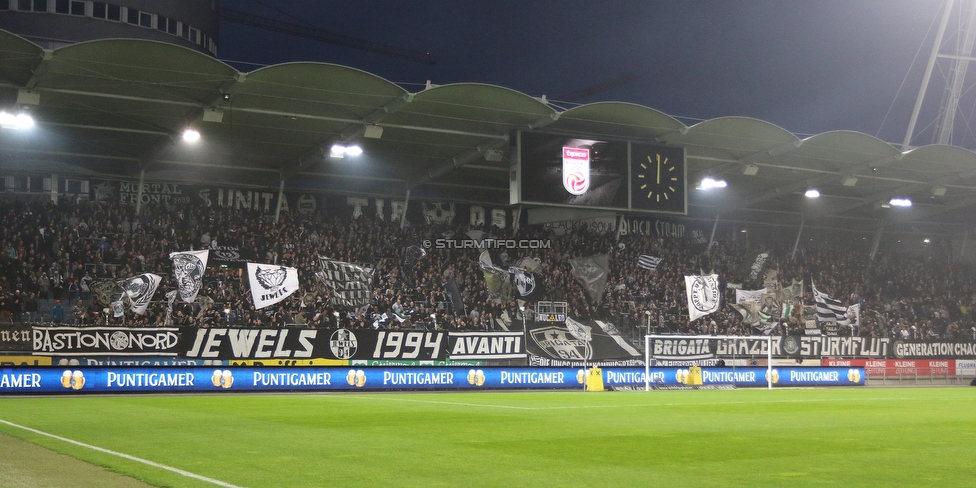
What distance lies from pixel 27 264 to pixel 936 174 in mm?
40429

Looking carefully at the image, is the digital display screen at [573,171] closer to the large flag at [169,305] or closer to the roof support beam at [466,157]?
the roof support beam at [466,157]

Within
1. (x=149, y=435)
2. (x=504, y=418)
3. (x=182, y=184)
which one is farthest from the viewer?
(x=182, y=184)

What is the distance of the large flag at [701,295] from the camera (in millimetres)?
40719

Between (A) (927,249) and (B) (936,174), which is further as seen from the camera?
(A) (927,249)

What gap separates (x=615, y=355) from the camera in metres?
36.3

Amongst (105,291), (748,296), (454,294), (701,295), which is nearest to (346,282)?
(454,294)

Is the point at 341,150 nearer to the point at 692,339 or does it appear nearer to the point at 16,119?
the point at 16,119

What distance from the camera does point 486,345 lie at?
34281mm

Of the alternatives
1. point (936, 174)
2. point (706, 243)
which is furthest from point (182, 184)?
point (936, 174)

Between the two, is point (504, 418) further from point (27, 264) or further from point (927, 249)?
point (927, 249)

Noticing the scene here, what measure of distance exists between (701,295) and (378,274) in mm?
14676

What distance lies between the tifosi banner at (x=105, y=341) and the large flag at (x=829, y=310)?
30527mm

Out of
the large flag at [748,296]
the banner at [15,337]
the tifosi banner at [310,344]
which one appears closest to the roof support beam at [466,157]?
the tifosi banner at [310,344]

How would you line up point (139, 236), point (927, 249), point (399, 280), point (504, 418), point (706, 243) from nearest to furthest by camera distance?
point (504, 418) < point (139, 236) < point (399, 280) < point (706, 243) < point (927, 249)
